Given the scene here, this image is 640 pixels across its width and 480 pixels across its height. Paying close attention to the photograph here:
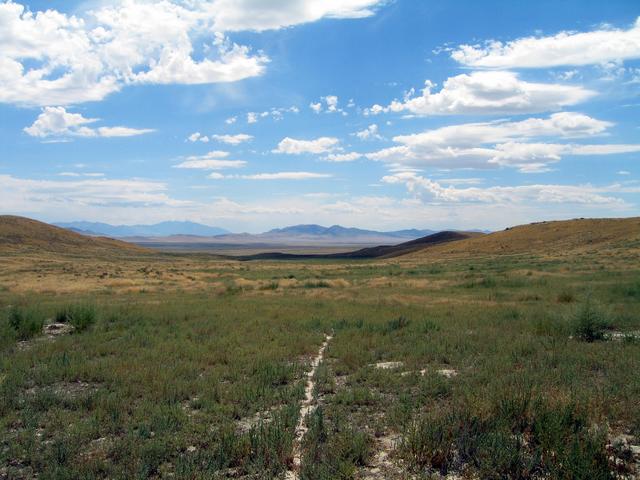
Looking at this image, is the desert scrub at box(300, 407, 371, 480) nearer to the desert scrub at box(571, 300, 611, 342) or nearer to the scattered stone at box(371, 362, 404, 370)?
the scattered stone at box(371, 362, 404, 370)

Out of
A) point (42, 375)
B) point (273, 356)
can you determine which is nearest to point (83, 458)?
point (42, 375)

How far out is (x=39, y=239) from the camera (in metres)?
110

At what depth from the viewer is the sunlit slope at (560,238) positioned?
57969mm

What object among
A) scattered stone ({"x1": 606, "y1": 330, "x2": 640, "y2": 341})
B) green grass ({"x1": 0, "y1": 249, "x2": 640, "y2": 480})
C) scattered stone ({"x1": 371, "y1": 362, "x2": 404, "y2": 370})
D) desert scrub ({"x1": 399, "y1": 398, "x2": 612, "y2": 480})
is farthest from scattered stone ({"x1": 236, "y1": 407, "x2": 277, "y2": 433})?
scattered stone ({"x1": 606, "y1": 330, "x2": 640, "y2": 341})

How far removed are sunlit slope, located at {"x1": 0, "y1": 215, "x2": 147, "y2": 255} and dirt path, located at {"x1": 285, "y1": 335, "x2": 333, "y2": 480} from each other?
92832mm

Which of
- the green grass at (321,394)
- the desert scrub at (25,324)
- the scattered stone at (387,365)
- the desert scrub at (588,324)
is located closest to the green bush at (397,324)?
the green grass at (321,394)

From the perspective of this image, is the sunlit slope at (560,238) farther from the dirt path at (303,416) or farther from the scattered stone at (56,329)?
the scattered stone at (56,329)

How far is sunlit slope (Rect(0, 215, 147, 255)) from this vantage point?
325 feet

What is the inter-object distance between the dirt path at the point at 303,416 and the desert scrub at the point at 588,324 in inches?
252

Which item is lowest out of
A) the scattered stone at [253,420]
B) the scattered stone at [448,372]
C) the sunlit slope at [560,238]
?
the scattered stone at [253,420]

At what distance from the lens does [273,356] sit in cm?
1124

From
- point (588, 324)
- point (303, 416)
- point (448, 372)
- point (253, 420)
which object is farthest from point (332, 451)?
point (588, 324)

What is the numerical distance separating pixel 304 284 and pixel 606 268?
19.4 meters

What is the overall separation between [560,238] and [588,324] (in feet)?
217
